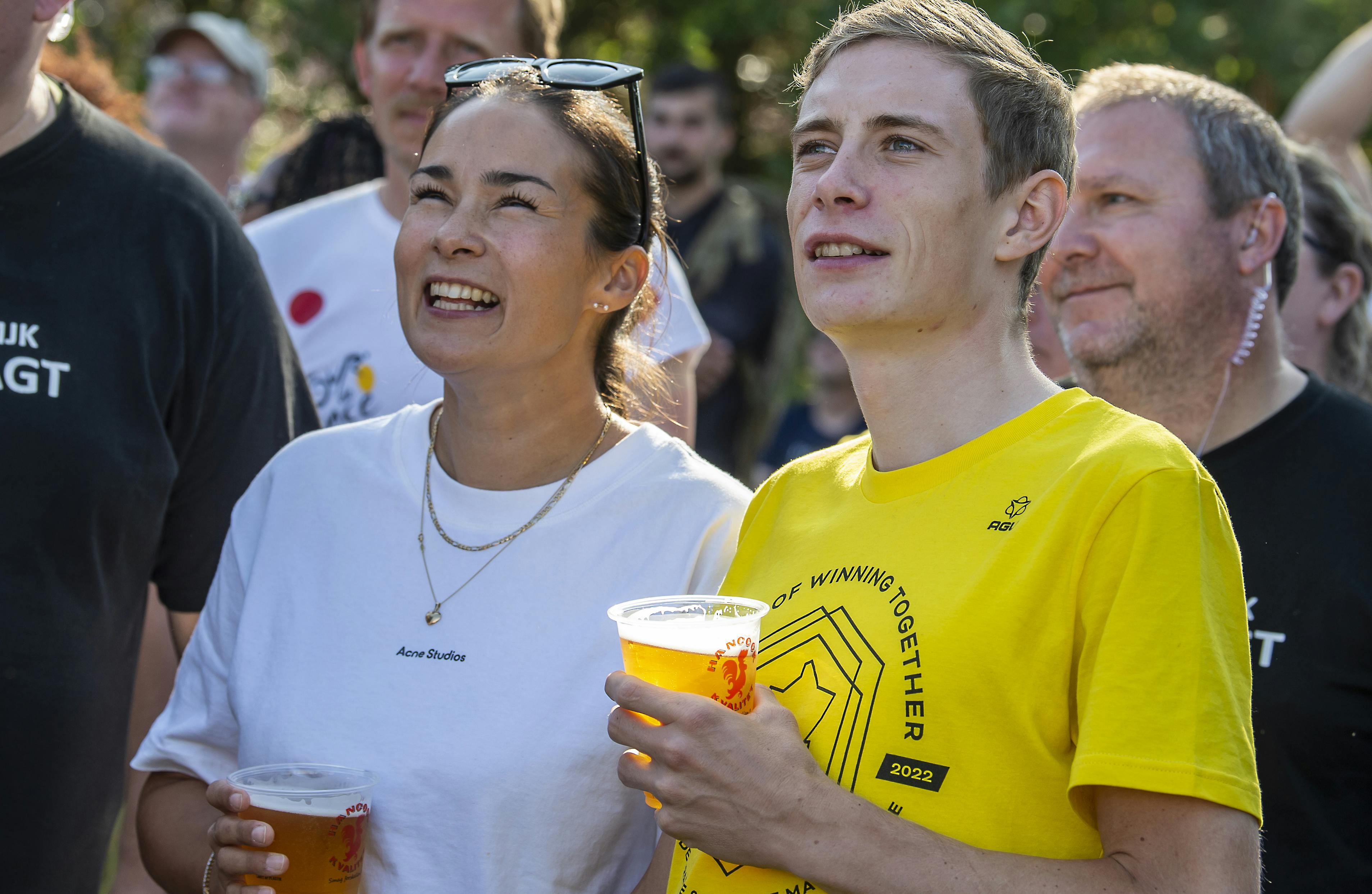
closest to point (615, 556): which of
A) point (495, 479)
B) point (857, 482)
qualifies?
point (495, 479)

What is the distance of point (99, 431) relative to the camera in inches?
106

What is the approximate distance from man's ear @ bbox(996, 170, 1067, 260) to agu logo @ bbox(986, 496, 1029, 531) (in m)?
0.45

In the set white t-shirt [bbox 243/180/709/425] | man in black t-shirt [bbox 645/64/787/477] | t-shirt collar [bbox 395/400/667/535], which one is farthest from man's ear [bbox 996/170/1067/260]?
man in black t-shirt [bbox 645/64/787/477]

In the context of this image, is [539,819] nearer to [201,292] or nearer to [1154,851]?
[1154,851]

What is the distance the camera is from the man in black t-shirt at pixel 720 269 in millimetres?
5836

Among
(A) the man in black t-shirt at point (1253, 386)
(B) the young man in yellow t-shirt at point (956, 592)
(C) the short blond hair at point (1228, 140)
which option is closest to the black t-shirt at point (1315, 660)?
(A) the man in black t-shirt at point (1253, 386)

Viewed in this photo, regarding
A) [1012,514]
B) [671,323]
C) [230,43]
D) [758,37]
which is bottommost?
[1012,514]

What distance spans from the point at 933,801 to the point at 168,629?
7.44 feet

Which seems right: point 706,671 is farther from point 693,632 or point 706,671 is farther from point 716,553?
point 716,553

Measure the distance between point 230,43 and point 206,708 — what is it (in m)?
4.64

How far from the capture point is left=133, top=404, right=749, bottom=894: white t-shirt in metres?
2.20

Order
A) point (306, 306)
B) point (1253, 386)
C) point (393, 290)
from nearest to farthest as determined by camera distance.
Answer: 1. point (1253, 386)
2. point (393, 290)
3. point (306, 306)

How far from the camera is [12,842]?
257 centimetres

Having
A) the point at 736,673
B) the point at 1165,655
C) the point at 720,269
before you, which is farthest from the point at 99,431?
the point at 720,269
